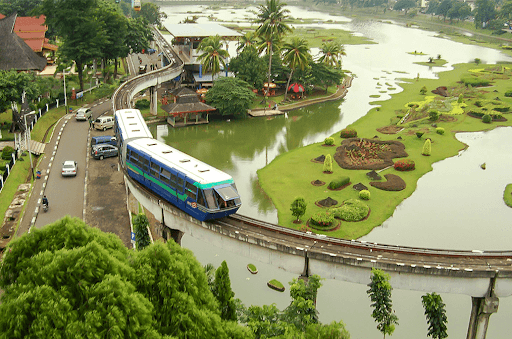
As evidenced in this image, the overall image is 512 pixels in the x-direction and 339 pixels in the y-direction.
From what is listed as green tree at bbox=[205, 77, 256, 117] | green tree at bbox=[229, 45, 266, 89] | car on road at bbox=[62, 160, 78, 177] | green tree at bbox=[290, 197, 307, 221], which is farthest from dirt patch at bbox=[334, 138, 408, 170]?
car on road at bbox=[62, 160, 78, 177]

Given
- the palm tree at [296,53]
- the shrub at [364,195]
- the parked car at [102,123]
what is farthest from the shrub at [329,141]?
the parked car at [102,123]

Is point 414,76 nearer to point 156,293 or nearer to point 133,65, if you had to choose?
point 133,65

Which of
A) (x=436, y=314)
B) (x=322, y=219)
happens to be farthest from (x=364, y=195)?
(x=436, y=314)

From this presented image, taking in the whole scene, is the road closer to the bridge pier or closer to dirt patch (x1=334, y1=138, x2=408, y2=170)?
dirt patch (x1=334, y1=138, x2=408, y2=170)

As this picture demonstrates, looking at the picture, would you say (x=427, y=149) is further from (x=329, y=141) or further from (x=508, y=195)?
(x=508, y=195)

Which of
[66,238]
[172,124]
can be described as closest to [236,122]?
[172,124]
